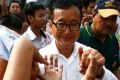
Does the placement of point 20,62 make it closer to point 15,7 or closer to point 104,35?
point 104,35

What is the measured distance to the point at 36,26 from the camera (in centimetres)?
420

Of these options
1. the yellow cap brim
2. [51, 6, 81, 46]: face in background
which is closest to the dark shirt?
the yellow cap brim

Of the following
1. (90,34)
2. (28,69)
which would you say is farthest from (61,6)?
(28,69)

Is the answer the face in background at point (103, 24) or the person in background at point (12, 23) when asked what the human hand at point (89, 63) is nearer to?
the face in background at point (103, 24)

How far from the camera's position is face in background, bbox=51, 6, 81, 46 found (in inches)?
81.4

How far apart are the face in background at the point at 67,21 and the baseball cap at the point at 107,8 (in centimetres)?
80

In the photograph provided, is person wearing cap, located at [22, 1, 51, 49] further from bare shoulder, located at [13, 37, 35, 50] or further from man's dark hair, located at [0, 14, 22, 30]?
bare shoulder, located at [13, 37, 35, 50]

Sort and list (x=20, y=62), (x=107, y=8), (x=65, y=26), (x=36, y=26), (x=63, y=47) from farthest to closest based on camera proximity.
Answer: (x=36, y=26) → (x=107, y=8) → (x=63, y=47) → (x=65, y=26) → (x=20, y=62)

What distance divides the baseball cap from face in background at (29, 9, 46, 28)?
4.32ft

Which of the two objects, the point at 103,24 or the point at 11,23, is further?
the point at 11,23

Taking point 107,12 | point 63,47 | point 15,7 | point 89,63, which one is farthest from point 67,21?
point 15,7

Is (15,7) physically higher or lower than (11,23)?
lower

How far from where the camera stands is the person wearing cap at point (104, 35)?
9.38 ft

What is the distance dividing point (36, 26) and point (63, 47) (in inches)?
81.6
